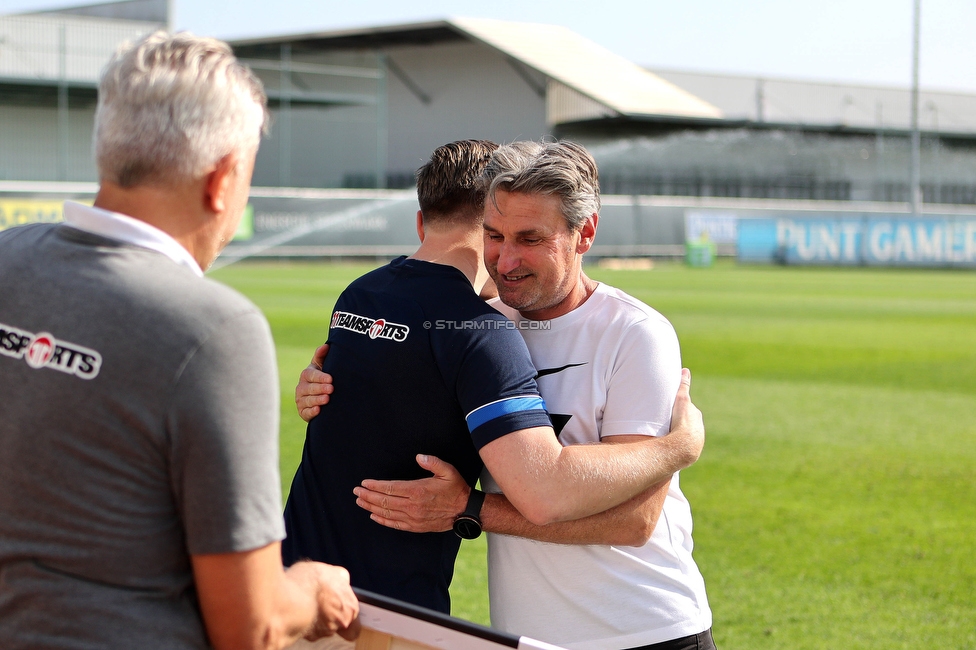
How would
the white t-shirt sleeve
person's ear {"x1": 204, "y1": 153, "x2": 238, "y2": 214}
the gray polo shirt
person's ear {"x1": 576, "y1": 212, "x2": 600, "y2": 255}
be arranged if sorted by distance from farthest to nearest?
person's ear {"x1": 576, "y1": 212, "x2": 600, "y2": 255}
the white t-shirt sleeve
person's ear {"x1": 204, "y1": 153, "x2": 238, "y2": 214}
the gray polo shirt

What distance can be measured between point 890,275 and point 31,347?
101ft

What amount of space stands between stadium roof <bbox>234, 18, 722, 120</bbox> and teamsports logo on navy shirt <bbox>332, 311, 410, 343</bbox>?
43.8m

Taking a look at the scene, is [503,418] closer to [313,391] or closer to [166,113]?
[313,391]

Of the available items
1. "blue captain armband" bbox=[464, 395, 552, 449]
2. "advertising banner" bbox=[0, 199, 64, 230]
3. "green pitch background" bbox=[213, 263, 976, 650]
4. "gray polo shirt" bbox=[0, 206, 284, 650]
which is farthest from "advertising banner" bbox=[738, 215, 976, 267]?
"gray polo shirt" bbox=[0, 206, 284, 650]

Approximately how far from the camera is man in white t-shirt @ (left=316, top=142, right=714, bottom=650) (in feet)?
8.10

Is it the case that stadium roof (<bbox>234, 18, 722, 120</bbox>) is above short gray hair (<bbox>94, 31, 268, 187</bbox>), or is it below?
above

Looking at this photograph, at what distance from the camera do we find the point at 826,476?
7.02m

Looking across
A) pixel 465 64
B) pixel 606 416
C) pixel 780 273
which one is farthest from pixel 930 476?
pixel 465 64

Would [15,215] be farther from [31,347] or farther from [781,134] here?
[781,134]

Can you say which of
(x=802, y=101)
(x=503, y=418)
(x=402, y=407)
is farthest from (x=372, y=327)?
(x=802, y=101)

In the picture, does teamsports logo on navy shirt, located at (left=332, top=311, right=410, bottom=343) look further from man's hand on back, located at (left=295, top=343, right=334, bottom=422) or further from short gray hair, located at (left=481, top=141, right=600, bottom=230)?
short gray hair, located at (left=481, top=141, right=600, bottom=230)

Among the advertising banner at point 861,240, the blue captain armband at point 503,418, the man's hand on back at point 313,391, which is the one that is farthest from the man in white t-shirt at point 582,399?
the advertising banner at point 861,240

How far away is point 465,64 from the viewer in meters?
49.6

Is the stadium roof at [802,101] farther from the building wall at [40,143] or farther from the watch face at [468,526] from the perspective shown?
the watch face at [468,526]
